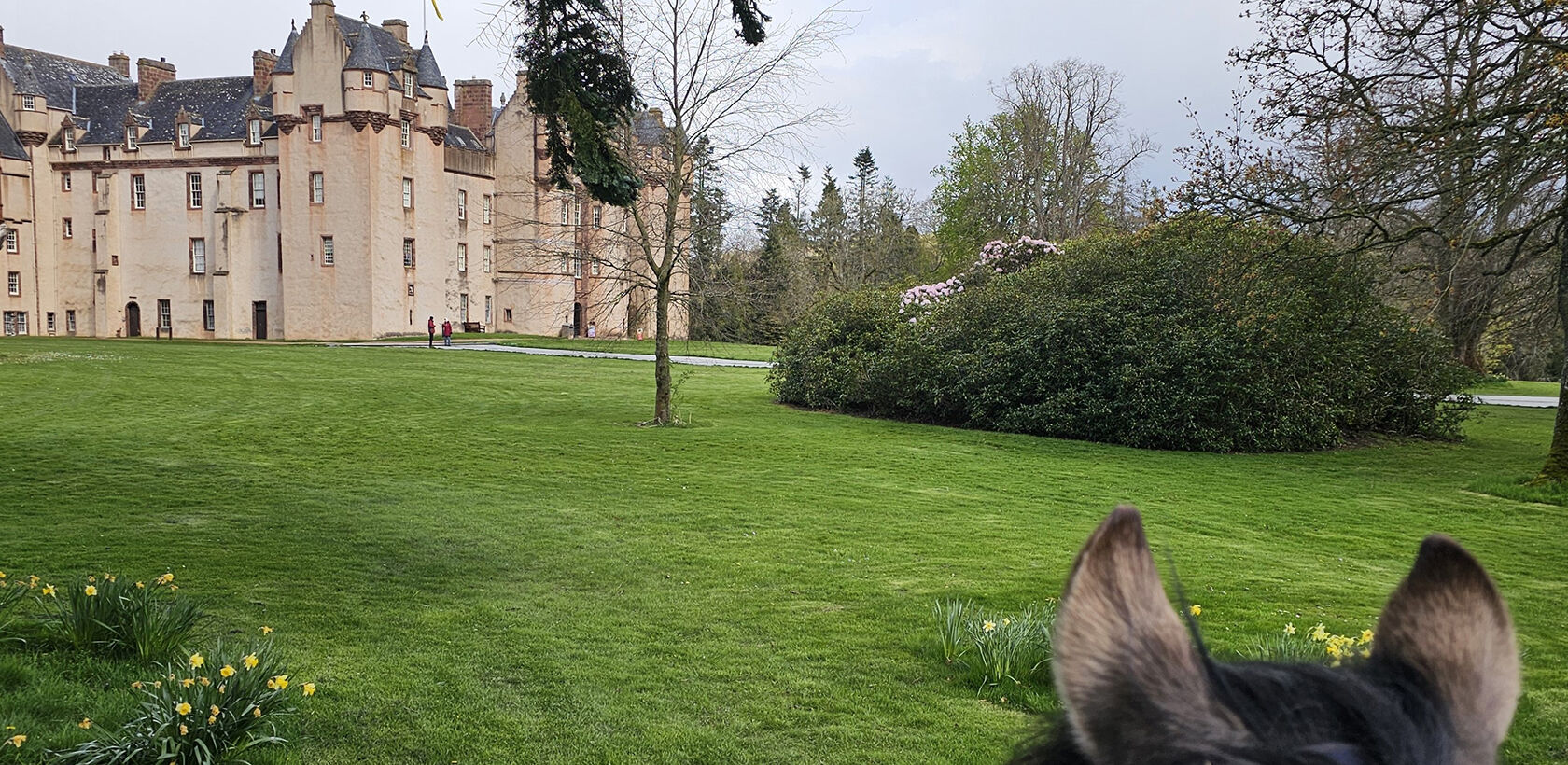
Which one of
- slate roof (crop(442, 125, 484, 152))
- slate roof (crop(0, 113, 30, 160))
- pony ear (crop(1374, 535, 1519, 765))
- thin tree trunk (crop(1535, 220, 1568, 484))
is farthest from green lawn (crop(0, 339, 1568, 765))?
slate roof (crop(0, 113, 30, 160))

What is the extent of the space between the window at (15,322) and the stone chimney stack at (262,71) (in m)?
19.0

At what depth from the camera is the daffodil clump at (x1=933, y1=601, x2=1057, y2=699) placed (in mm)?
6078

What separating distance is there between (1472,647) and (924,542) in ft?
30.9

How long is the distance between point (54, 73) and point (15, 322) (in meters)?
16.1

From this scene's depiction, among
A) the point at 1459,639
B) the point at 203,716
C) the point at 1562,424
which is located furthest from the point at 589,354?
the point at 1459,639

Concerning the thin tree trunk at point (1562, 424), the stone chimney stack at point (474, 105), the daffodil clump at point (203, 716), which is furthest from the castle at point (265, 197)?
the daffodil clump at point (203, 716)

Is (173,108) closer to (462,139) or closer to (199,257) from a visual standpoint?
(199,257)

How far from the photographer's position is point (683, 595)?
814cm

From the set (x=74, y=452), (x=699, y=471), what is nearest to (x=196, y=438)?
(x=74, y=452)

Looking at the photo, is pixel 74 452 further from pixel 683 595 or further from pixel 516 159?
pixel 516 159

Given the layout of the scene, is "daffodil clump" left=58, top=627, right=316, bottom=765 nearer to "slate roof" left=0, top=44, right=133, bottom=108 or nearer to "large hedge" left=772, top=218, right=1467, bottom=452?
"large hedge" left=772, top=218, right=1467, bottom=452

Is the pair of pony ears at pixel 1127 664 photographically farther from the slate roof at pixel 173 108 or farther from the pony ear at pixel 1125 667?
the slate roof at pixel 173 108

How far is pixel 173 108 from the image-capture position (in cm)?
5994

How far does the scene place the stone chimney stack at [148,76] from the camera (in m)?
61.4
